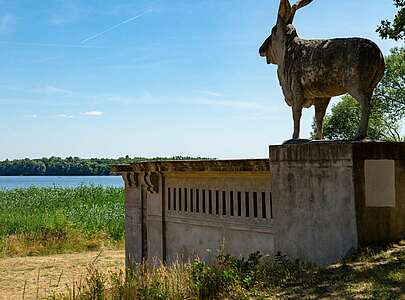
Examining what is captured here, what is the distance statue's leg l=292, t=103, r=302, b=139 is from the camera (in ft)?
22.5

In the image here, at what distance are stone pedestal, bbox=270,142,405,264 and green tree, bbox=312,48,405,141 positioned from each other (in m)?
27.0

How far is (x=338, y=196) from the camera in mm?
5953

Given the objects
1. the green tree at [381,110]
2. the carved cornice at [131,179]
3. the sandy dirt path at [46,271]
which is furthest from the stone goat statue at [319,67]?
the green tree at [381,110]

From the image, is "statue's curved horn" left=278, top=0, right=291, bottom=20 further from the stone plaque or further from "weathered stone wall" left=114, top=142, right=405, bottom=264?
the stone plaque

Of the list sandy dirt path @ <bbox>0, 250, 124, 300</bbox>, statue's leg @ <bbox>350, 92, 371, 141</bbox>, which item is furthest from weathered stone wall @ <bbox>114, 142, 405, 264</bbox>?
sandy dirt path @ <bbox>0, 250, 124, 300</bbox>

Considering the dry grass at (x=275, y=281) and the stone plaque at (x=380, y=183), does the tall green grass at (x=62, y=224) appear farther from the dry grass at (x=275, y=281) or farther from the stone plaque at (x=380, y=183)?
the stone plaque at (x=380, y=183)

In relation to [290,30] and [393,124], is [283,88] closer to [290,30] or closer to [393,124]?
[290,30]

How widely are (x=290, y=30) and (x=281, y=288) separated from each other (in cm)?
366

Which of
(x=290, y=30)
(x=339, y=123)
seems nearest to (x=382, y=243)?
(x=290, y=30)

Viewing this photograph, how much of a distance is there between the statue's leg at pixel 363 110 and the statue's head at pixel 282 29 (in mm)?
1437

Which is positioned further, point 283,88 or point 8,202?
point 8,202

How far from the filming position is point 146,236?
34.8ft

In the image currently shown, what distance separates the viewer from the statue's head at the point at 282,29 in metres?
7.11

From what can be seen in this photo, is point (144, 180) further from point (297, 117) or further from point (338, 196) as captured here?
point (338, 196)
